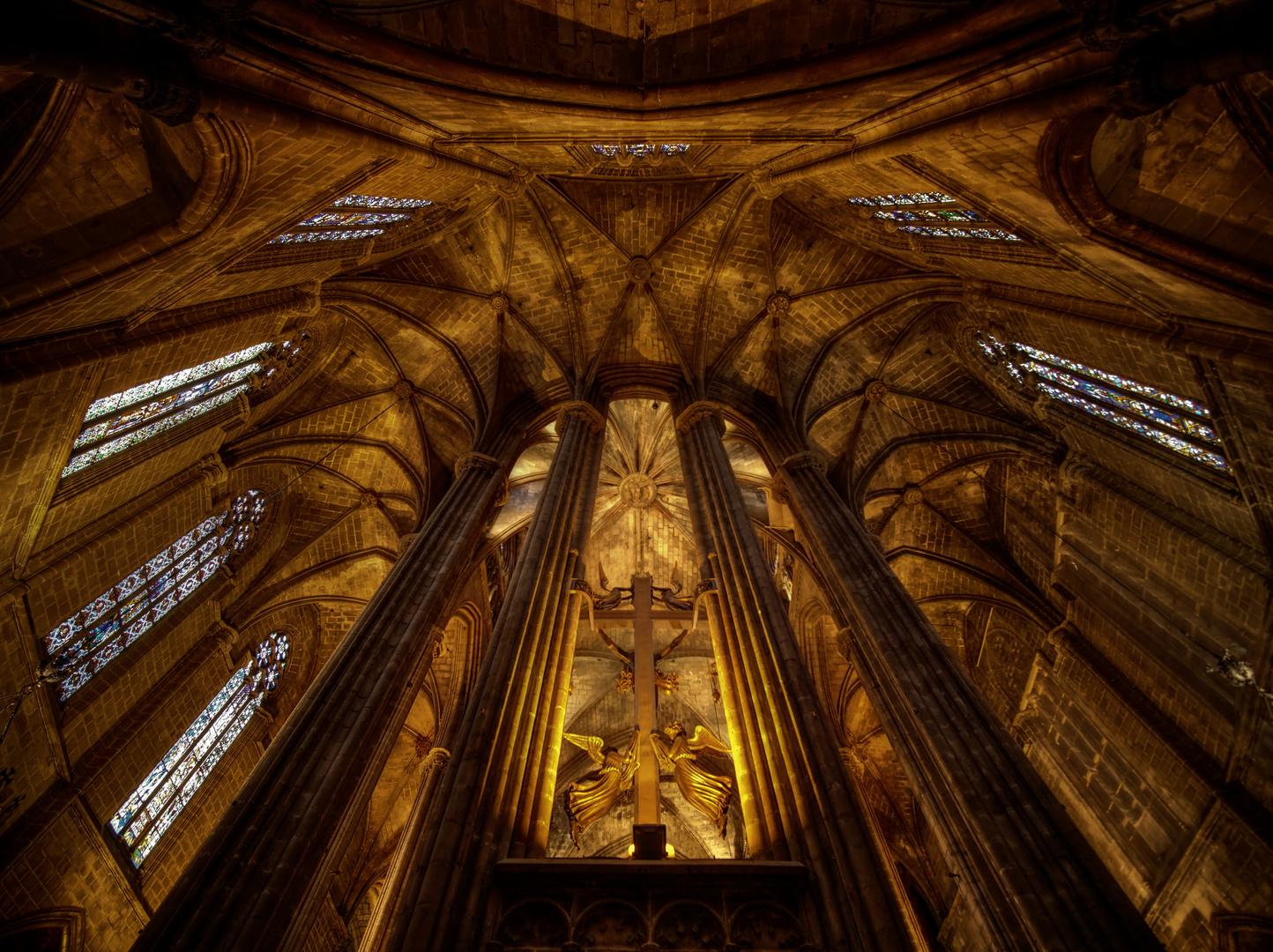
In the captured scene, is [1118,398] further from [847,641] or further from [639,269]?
[639,269]

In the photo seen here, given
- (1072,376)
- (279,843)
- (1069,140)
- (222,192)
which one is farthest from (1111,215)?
(279,843)

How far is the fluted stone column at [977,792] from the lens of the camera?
5312 millimetres

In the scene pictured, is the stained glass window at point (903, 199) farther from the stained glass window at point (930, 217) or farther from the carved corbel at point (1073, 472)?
the carved corbel at point (1073, 472)

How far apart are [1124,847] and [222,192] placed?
14.9m

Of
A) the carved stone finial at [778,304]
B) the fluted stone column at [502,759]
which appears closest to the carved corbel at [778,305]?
the carved stone finial at [778,304]

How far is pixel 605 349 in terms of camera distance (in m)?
15.1

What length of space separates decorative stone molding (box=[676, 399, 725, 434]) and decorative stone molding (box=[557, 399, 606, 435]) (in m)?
1.62

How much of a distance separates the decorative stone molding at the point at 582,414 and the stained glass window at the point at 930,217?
593 centimetres

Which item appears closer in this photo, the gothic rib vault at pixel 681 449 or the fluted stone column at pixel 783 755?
the fluted stone column at pixel 783 755

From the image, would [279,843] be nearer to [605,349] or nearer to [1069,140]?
[1069,140]

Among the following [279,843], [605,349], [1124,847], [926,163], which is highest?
[605,349]

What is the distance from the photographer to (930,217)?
10648mm

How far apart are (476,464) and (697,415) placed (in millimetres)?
4332

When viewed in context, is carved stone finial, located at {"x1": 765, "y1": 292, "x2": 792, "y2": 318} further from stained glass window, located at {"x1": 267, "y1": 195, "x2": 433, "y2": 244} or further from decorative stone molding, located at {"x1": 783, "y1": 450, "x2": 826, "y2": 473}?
stained glass window, located at {"x1": 267, "y1": 195, "x2": 433, "y2": 244}
